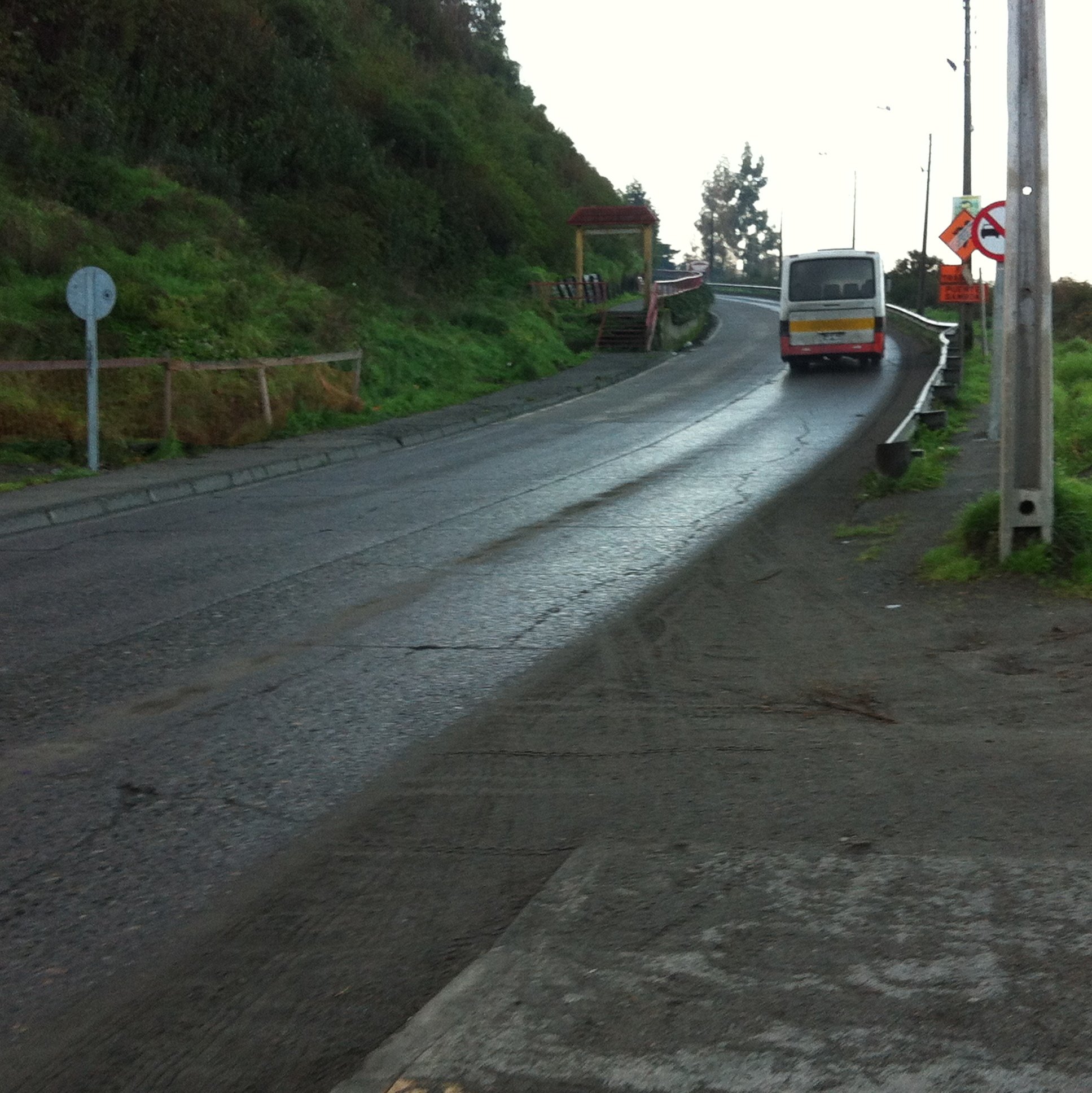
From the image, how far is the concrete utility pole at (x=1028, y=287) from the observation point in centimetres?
857

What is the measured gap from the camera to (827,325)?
32.8 meters

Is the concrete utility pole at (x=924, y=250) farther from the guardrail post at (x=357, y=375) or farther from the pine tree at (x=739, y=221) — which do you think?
the pine tree at (x=739, y=221)

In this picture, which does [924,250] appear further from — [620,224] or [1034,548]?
[1034,548]

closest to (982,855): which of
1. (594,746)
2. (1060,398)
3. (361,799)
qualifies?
(594,746)

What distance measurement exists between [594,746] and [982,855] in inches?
72.0

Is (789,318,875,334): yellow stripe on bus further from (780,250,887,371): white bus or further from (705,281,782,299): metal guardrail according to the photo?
(705,281,782,299): metal guardrail

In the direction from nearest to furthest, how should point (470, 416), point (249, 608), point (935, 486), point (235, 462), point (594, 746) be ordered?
1. point (594, 746)
2. point (249, 608)
3. point (935, 486)
4. point (235, 462)
5. point (470, 416)

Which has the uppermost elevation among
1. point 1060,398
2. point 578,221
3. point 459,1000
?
point 578,221

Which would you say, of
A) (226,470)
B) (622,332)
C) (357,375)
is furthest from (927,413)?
(622,332)

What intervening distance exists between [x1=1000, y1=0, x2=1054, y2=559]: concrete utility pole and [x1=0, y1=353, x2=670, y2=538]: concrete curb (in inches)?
349

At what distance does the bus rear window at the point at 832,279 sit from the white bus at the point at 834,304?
0.5 inches

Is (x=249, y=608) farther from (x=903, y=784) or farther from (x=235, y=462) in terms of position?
(x=235, y=462)

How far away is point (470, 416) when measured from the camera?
24.0 m

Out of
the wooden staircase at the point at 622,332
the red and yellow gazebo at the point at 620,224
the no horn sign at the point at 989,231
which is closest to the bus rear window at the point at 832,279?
the wooden staircase at the point at 622,332
